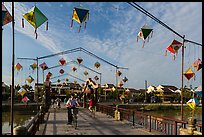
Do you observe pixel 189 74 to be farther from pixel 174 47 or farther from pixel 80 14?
pixel 80 14

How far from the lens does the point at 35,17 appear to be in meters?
7.98

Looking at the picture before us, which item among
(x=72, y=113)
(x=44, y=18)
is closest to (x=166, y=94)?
(x=72, y=113)

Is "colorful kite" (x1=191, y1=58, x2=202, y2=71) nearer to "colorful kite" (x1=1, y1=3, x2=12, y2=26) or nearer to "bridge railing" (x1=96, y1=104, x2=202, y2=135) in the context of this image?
"bridge railing" (x1=96, y1=104, x2=202, y2=135)

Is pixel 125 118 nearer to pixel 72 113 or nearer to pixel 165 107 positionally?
pixel 72 113

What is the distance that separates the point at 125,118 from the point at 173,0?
10.4m

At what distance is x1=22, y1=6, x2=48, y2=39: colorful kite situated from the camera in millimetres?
7934

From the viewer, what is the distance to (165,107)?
43719mm

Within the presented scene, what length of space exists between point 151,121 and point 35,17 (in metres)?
8.10

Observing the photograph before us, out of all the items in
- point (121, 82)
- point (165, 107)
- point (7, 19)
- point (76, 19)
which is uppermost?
point (76, 19)

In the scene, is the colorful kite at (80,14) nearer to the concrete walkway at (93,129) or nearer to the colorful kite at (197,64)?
the concrete walkway at (93,129)

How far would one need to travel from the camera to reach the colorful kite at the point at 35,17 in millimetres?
7934

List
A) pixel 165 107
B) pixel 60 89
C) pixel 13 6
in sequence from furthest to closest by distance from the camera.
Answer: pixel 60 89 < pixel 165 107 < pixel 13 6

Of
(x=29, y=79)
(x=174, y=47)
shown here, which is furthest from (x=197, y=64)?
(x=29, y=79)

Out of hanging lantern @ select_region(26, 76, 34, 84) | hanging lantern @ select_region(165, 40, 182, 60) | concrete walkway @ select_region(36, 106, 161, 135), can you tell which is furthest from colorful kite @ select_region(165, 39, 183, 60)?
hanging lantern @ select_region(26, 76, 34, 84)
